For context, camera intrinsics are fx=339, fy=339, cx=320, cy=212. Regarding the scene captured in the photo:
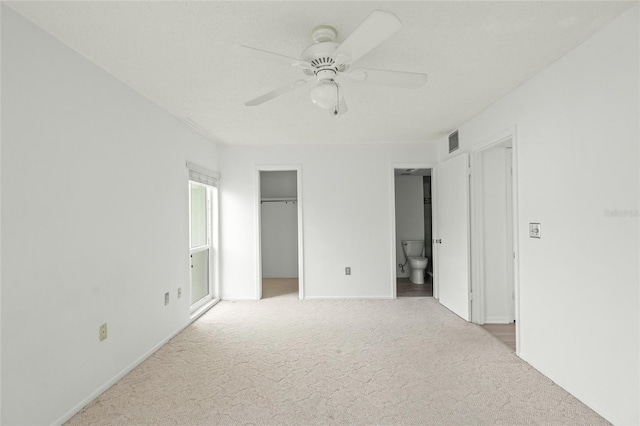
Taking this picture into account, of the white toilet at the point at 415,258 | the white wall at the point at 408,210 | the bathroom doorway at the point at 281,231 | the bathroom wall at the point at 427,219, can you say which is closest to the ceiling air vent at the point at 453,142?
the white wall at the point at 408,210

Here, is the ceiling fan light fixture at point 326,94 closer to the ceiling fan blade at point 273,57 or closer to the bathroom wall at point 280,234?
the ceiling fan blade at point 273,57

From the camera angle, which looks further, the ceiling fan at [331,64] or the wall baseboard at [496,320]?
the wall baseboard at [496,320]

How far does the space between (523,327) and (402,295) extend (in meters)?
2.46

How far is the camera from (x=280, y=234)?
6.95 metres

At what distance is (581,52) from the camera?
7.23ft

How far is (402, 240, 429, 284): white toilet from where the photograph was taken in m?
6.11

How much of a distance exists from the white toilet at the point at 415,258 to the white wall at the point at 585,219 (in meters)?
3.17

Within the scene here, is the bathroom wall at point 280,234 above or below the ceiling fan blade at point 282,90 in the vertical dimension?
below

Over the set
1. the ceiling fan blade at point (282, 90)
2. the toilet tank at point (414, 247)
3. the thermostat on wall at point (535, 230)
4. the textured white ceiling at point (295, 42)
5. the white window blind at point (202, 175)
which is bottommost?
the toilet tank at point (414, 247)

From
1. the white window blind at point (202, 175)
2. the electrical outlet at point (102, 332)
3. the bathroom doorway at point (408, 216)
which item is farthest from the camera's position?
the bathroom doorway at point (408, 216)

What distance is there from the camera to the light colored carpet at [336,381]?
2.14 m

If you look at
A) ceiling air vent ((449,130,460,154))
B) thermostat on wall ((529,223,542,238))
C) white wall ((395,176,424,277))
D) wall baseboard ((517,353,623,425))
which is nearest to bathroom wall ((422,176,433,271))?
white wall ((395,176,424,277))

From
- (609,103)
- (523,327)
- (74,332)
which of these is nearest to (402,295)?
(523,327)

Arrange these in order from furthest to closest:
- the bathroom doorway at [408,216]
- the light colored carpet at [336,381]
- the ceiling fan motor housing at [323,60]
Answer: the bathroom doorway at [408,216]
the light colored carpet at [336,381]
the ceiling fan motor housing at [323,60]
